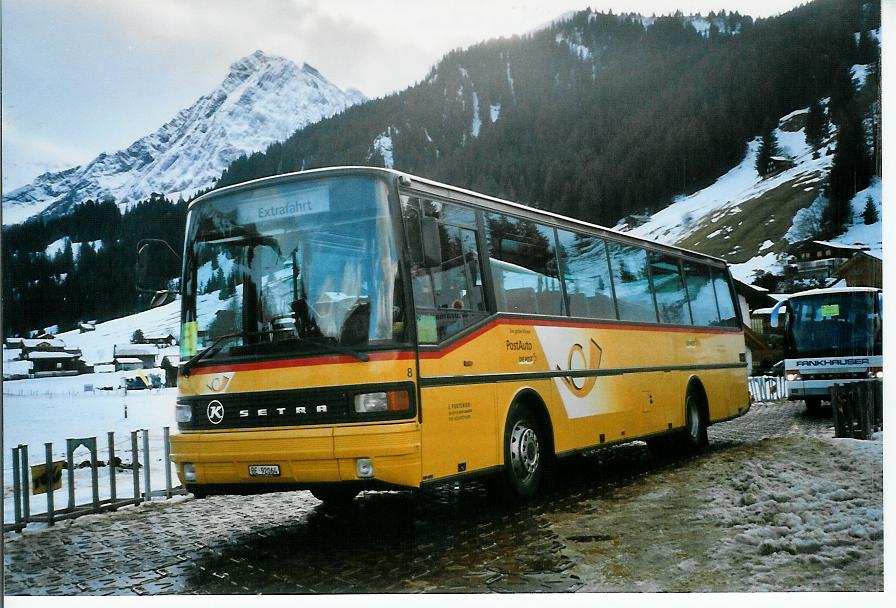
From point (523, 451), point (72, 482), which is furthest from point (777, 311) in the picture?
point (72, 482)

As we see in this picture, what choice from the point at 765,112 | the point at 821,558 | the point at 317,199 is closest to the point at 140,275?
the point at 317,199

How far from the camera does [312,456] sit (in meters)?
6.82

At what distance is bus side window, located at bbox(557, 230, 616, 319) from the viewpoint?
9.71 m

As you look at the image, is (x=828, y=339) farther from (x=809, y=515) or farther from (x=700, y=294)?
(x=809, y=515)

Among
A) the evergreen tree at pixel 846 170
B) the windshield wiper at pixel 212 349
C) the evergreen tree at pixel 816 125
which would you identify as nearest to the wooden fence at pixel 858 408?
the evergreen tree at pixel 846 170

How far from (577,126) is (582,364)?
270cm

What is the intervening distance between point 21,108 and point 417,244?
4433mm

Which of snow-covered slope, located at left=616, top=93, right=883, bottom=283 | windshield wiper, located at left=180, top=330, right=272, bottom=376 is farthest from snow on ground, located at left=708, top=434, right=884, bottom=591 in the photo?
windshield wiper, located at left=180, top=330, right=272, bottom=376

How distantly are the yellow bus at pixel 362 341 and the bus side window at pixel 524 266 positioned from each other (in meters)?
0.02

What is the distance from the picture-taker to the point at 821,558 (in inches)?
266

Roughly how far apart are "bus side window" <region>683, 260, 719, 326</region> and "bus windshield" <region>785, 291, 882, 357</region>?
1066 millimetres

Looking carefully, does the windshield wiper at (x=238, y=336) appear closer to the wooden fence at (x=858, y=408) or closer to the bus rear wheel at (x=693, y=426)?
the wooden fence at (x=858, y=408)

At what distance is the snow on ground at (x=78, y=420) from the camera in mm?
8547

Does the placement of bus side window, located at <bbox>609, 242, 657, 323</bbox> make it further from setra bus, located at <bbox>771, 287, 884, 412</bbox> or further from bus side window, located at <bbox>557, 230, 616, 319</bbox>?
setra bus, located at <bbox>771, 287, 884, 412</bbox>
